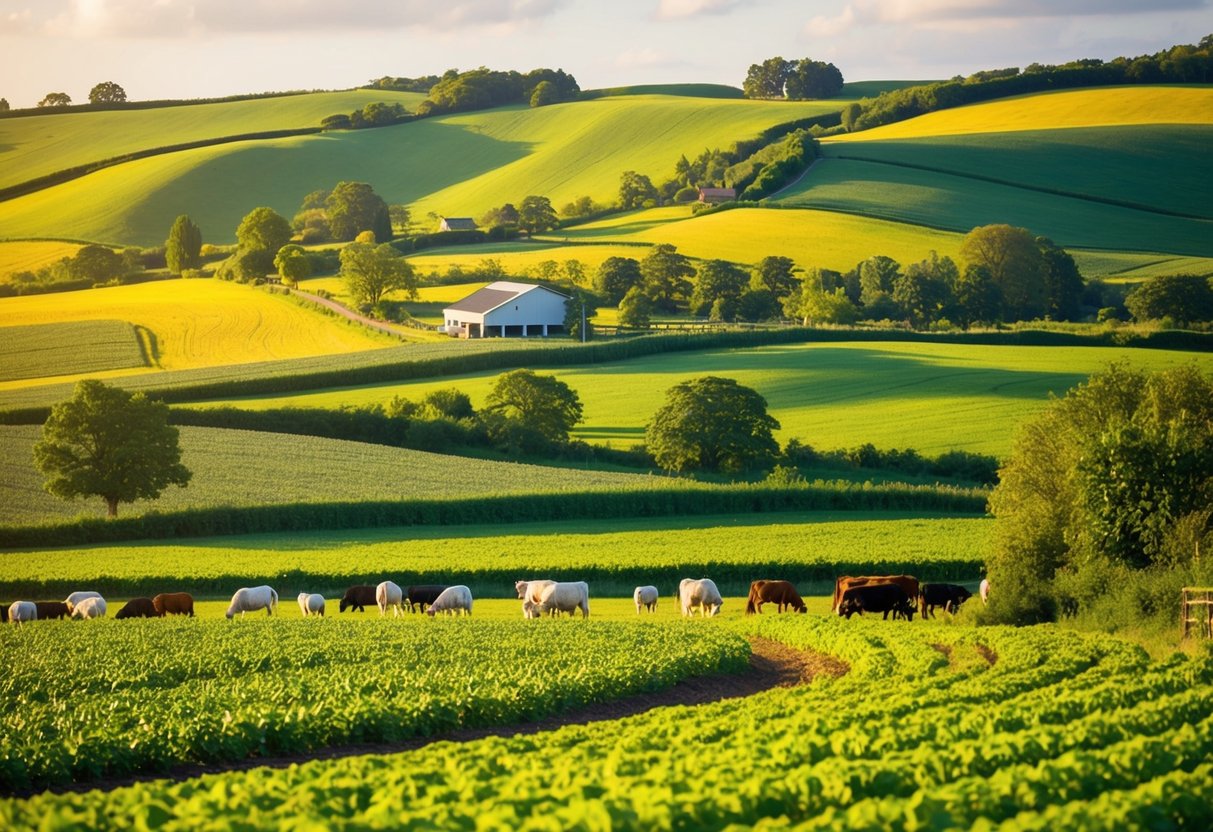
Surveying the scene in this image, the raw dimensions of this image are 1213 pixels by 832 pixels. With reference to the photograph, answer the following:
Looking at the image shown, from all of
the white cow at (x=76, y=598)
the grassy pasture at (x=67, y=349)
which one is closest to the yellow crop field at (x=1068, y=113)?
the grassy pasture at (x=67, y=349)

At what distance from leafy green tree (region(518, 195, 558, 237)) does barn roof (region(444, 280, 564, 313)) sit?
4578 centimetres

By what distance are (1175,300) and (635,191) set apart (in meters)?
85.0

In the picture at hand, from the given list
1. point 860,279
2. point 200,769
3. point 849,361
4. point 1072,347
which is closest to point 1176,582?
point 200,769

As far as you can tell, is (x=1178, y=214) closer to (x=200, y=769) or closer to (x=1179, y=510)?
(x=1179, y=510)

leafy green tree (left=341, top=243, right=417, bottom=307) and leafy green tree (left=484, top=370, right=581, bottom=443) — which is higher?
leafy green tree (left=341, top=243, right=417, bottom=307)

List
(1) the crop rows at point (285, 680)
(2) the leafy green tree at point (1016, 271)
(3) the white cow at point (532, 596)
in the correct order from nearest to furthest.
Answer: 1. (1) the crop rows at point (285, 680)
2. (3) the white cow at point (532, 596)
3. (2) the leafy green tree at point (1016, 271)

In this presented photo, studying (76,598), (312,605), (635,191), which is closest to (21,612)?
(76,598)

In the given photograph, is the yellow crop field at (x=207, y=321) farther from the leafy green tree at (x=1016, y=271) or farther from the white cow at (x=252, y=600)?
the white cow at (x=252, y=600)

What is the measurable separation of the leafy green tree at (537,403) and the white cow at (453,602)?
3392 centimetres

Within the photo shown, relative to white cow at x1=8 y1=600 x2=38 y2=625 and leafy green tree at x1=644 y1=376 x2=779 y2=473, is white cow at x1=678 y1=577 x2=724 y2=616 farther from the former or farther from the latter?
leafy green tree at x1=644 y1=376 x2=779 y2=473

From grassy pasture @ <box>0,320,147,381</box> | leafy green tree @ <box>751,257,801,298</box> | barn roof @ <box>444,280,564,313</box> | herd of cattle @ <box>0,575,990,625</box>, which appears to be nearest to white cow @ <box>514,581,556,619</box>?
herd of cattle @ <box>0,575,990,625</box>

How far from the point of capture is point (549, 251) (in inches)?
5453

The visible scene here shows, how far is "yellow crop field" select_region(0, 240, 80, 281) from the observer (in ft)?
396

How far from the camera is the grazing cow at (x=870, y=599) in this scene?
3894 cm
